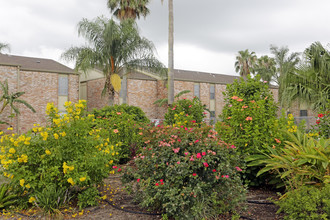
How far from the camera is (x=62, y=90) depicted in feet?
76.5

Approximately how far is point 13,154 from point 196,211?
2.98 meters

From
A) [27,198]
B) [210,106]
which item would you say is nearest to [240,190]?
[27,198]

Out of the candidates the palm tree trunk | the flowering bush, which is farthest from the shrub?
the palm tree trunk

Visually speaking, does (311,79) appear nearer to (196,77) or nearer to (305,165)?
(305,165)

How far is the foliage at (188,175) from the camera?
3.84m

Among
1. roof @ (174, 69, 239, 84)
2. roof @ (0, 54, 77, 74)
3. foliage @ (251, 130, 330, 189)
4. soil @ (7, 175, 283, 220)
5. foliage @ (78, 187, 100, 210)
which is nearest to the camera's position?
soil @ (7, 175, 283, 220)

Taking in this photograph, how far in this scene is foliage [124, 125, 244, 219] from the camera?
384 centimetres

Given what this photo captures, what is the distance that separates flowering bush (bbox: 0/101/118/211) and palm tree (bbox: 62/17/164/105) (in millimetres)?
13165

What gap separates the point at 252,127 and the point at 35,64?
22540mm

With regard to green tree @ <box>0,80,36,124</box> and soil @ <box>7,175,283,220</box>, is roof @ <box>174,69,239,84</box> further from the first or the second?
soil @ <box>7,175,283,220</box>

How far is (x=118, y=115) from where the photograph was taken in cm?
879

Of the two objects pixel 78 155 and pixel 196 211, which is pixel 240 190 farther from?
pixel 78 155

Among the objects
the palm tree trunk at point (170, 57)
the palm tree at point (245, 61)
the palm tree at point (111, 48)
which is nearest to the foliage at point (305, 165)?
the palm tree trunk at point (170, 57)

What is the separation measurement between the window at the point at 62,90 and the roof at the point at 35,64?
583 millimetres
